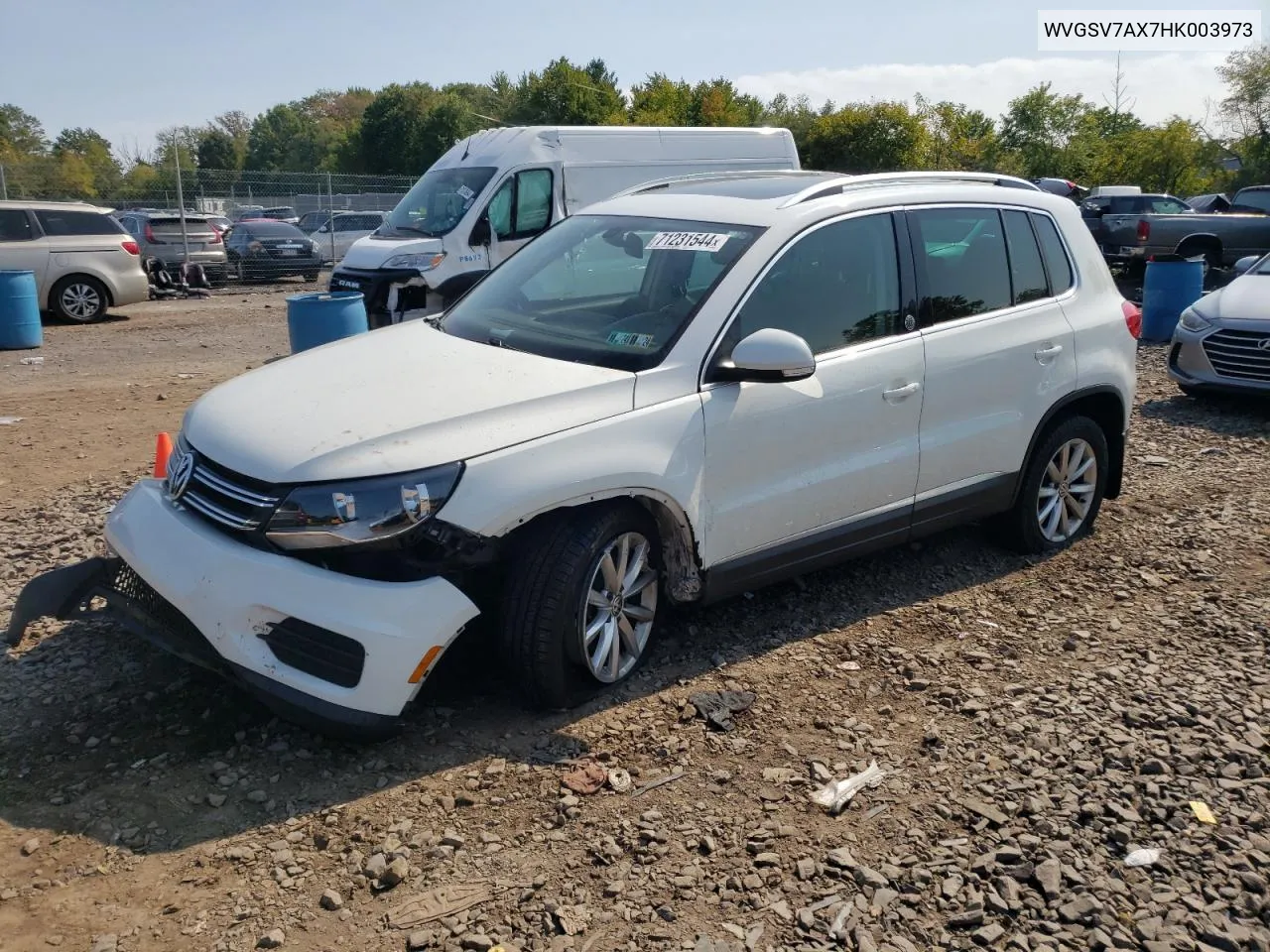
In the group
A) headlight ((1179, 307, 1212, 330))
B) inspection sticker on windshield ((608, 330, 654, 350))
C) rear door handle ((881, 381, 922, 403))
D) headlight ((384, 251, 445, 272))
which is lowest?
headlight ((1179, 307, 1212, 330))

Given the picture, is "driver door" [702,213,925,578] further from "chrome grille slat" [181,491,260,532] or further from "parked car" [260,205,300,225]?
"parked car" [260,205,300,225]

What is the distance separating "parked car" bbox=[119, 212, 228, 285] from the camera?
69.1 ft

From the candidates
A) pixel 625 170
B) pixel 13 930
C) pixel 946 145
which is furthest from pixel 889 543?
pixel 946 145

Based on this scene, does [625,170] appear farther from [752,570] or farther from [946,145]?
[946,145]

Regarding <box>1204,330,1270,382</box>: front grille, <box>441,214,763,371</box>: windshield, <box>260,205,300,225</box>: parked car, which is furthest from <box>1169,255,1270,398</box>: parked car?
<box>260,205,300,225</box>: parked car

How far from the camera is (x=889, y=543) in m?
4.82

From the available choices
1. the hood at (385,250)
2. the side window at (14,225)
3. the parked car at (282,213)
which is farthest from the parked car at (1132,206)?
the parked car at (282,213)

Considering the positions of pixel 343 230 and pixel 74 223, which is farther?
pixel 343 230

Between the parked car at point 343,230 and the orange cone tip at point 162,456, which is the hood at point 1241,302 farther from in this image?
the parked car at point 343,230

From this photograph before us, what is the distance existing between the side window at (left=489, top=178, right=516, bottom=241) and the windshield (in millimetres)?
7519

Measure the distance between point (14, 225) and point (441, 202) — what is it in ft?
21.2

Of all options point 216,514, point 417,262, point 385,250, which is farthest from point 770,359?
point 385,250

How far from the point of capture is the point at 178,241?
831 inches

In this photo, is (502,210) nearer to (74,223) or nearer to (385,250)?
(385,250)
